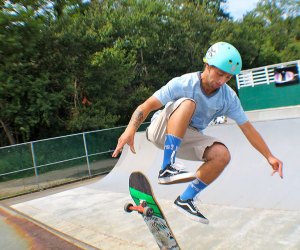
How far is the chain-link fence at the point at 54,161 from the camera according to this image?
36.2 ft

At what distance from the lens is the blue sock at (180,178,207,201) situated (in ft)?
9.38

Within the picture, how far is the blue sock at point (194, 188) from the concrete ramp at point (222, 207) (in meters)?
1.30

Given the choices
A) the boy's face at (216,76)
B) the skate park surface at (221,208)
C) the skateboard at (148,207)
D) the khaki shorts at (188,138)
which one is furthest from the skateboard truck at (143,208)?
the boy's face at (216,76)

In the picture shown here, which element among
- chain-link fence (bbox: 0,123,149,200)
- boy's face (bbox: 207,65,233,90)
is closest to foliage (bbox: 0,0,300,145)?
chain-link fence (bbox: 0,123,149,200)

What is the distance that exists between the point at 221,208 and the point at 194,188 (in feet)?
8.47

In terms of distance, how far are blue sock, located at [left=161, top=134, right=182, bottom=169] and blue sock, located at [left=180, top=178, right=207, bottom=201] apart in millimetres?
334

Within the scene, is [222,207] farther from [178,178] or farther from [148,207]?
[178,178]

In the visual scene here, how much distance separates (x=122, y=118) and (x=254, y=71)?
8.47m

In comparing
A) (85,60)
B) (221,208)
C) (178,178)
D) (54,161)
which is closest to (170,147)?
(178,178)

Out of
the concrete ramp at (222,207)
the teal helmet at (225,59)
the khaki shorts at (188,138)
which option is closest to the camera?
the teal helmet at (225,59)

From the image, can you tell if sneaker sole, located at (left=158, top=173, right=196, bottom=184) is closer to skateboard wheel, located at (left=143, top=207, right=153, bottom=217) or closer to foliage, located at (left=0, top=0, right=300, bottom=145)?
skateboard wheel, located at (left=143, top=207, right=153, bottom=217)

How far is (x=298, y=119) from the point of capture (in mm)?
6805

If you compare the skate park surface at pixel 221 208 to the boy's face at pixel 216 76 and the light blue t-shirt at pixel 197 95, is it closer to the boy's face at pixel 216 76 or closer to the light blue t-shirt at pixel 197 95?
the light blue t-shirt at pixel 197 95

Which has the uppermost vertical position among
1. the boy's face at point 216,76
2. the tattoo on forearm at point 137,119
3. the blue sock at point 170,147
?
the boy's face at point 216,76
